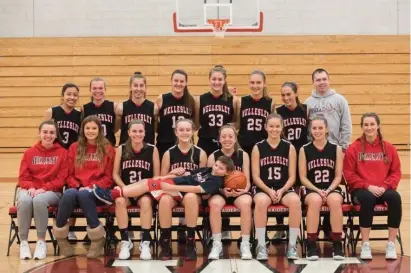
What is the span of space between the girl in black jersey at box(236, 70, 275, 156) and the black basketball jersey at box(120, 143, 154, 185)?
887mm

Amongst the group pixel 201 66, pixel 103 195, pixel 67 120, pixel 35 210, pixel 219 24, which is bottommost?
pixel 35 210

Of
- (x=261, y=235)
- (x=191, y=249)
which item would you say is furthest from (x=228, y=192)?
(x=191, y=249)

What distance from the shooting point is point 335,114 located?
18.8ft

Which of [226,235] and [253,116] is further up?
[253,116]

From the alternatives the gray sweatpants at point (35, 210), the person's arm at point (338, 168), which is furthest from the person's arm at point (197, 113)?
the gray sweatpants at point (35, 210)

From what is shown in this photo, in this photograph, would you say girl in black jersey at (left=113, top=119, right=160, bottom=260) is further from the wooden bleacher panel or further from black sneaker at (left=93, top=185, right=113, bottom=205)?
the wooden bleacher panel

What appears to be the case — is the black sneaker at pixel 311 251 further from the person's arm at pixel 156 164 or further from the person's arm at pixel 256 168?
the person's arm at pixel 156 164

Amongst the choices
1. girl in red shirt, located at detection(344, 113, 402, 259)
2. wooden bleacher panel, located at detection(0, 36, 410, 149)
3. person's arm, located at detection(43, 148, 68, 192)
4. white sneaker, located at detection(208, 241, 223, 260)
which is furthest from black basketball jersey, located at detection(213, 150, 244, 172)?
wooden bleacher panel, located at detection(0, 36, 410, 149)

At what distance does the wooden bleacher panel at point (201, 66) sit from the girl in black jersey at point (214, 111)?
6637 mm

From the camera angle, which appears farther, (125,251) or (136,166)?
(136,166)

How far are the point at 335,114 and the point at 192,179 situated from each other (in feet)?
5.13

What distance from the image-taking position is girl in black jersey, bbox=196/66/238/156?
221 inches

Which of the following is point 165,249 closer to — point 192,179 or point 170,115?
point 192,179

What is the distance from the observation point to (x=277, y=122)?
17.0 ft
